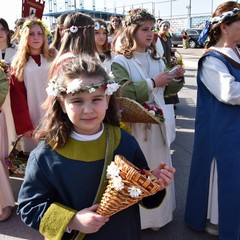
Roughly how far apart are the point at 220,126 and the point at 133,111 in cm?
72

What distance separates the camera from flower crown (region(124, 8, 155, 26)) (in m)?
2.81

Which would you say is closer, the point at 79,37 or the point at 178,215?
the point at 79,37

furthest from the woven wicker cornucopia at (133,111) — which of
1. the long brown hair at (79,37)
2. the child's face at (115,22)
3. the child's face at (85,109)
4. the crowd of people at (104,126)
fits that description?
the child's face at (115,22)

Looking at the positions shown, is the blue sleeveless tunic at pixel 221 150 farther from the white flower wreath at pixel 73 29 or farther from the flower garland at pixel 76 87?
the flower garland at pixel 76 87

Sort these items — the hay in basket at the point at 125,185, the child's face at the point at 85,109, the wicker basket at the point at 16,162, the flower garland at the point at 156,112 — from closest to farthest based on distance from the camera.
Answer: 1. the hay in basket at the point at 125,185
2. the child's face at the point at 85,109
3. the flower garland at the point at 156,112
4. the wicker basket at the point at 16,162

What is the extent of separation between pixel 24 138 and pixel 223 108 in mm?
2168

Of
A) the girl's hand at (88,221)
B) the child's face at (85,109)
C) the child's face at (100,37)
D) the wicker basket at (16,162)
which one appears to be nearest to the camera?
the girl's hand at (88,221)

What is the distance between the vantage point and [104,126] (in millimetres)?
1736

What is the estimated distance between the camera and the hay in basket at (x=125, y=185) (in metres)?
1.26

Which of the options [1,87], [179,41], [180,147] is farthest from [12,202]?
[179,41]

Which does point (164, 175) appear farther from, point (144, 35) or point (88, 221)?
point (144, 35)

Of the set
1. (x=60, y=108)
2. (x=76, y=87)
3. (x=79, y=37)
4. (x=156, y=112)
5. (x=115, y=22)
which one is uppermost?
(x=115, y=22)

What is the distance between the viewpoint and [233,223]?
268 centimetres

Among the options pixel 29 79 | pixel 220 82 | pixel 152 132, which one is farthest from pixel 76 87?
pixel 29 79
